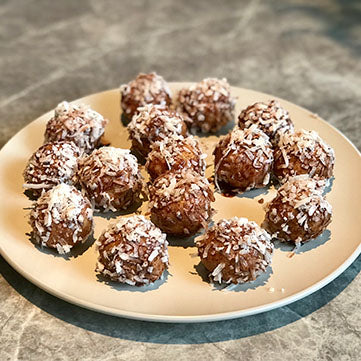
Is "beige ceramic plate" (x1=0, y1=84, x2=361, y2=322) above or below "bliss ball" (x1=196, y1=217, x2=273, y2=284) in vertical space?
below

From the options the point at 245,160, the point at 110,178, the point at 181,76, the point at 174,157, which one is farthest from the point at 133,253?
the point at 181,76

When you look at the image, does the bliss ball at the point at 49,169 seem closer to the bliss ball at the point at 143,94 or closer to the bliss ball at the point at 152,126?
the bliss ball at the point at 152,126

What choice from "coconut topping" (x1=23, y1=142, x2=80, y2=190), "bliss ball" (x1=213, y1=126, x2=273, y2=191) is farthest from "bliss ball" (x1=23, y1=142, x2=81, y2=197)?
"bliss ball" (x1=213, y1=126, x2=273, y2=191)

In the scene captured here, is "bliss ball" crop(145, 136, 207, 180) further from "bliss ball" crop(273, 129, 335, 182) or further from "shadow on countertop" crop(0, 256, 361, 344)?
"shadow on countertop" crop(0, 256, 361, 344)

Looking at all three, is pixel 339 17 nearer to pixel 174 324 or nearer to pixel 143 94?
pixel 143 94

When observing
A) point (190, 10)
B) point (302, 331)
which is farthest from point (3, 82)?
point (302, 331)

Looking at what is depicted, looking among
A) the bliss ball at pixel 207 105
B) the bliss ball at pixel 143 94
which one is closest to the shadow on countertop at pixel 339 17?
the bliss ball at pixel 207 105
